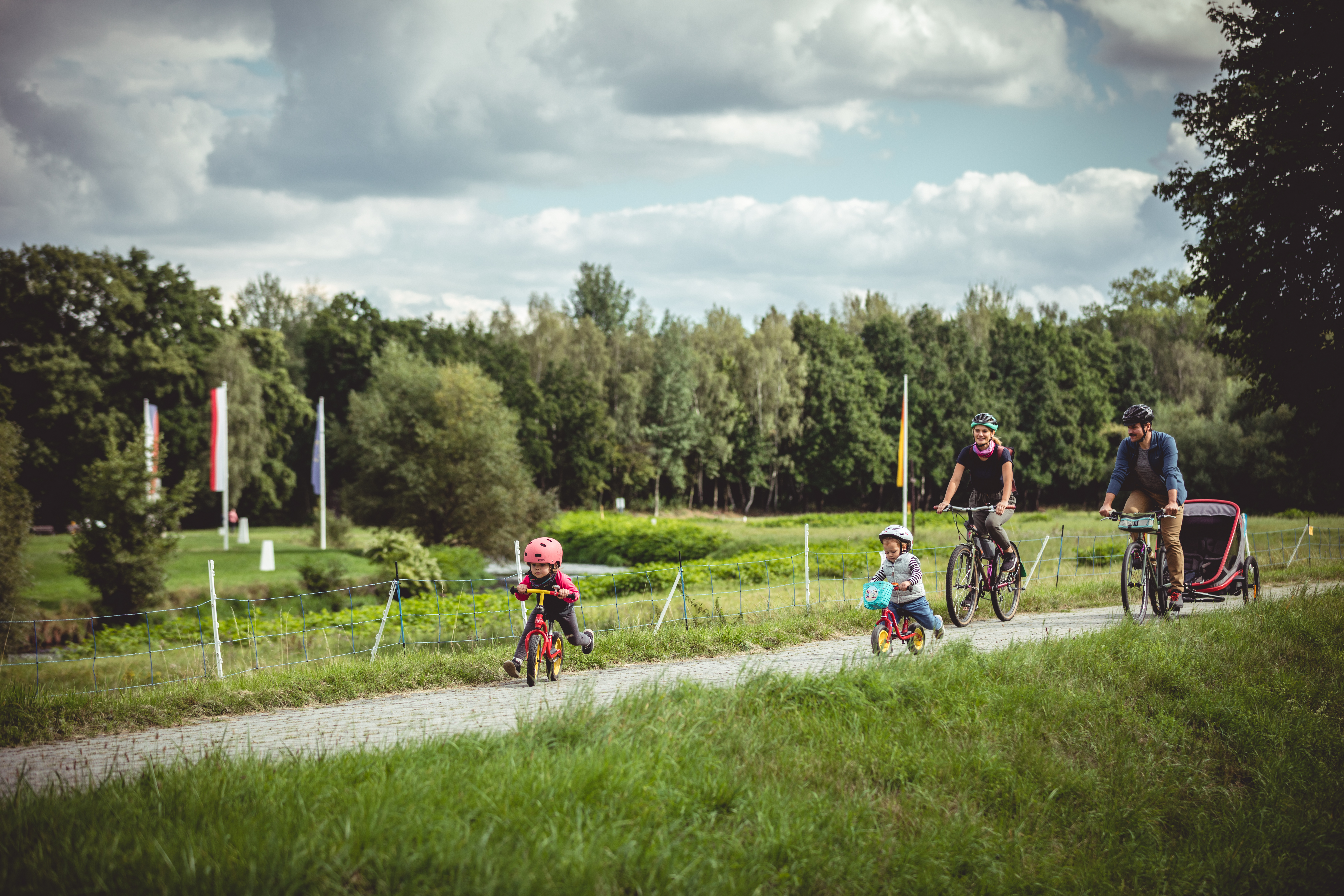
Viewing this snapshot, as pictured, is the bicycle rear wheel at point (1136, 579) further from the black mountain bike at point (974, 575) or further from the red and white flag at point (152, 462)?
the red and white flag at point (152, 462)

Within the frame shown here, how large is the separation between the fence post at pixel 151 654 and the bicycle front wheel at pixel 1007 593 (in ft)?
28.6

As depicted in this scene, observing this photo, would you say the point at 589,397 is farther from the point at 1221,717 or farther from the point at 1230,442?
the point at 1221,717

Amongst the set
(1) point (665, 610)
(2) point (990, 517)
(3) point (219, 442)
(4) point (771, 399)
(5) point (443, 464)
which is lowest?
(1) point (665, 610)

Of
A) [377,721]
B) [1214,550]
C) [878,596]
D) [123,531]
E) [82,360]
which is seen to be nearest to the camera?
[377,721]

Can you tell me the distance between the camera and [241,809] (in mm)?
4441

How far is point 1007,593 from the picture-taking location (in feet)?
39.2

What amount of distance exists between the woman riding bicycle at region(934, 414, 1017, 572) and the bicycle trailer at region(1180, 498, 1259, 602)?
7.83 feet

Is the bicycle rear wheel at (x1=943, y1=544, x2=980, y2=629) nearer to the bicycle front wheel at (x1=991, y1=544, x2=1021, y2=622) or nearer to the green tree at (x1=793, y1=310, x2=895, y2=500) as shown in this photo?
the bicycle front wheel at (x1=991, y1=544, x2=1021, y2=622)

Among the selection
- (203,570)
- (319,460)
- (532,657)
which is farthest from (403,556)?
(532,657)

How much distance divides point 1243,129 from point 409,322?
201 ft

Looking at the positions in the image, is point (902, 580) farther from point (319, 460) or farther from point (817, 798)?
point (319, 460)

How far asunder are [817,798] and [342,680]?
15.3ft

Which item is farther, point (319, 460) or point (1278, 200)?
point (319, 460)

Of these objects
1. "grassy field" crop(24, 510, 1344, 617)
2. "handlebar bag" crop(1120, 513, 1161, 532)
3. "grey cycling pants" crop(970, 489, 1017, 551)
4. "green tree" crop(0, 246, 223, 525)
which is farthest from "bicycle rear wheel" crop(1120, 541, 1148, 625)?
"green tree" crop(0, 246, 223, 525)
